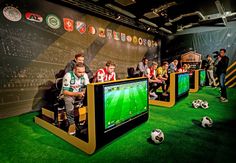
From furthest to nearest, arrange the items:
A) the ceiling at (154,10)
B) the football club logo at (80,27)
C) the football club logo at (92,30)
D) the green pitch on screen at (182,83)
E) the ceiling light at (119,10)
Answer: the football club logo at (92,30) < the ceiling light at (119,10) < the ceiling at (154,10) < the football club logo at (80,27) < the green pitch on screen at (182,83)

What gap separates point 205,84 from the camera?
8.45 metres

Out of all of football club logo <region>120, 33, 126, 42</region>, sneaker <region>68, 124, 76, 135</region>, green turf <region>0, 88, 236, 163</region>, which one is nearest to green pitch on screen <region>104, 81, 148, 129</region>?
green turf <region>0, 88, 236, 163</region>

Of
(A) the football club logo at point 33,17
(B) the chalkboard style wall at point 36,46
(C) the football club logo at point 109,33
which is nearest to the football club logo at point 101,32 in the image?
(B) the chalkboard style wall at point 36,46

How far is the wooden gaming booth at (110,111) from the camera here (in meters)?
1.97

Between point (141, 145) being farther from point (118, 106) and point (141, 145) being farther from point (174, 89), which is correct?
point (174, 89)

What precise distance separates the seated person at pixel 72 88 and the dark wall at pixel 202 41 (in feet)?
27.3

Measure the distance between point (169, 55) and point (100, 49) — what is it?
18.7 feet

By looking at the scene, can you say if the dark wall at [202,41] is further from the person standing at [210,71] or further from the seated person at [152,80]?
the seated person at [152,80]

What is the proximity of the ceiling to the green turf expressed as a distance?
397cm

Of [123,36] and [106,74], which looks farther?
[123,36]

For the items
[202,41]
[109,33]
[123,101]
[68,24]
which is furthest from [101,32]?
[202,41]

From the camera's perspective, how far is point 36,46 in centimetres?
421

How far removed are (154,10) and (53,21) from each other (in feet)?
13.2

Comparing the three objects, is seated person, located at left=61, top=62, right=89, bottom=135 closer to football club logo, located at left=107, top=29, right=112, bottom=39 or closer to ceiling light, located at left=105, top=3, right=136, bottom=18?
ceiling light, located at left=105, top=3, right=136, bottom=18
